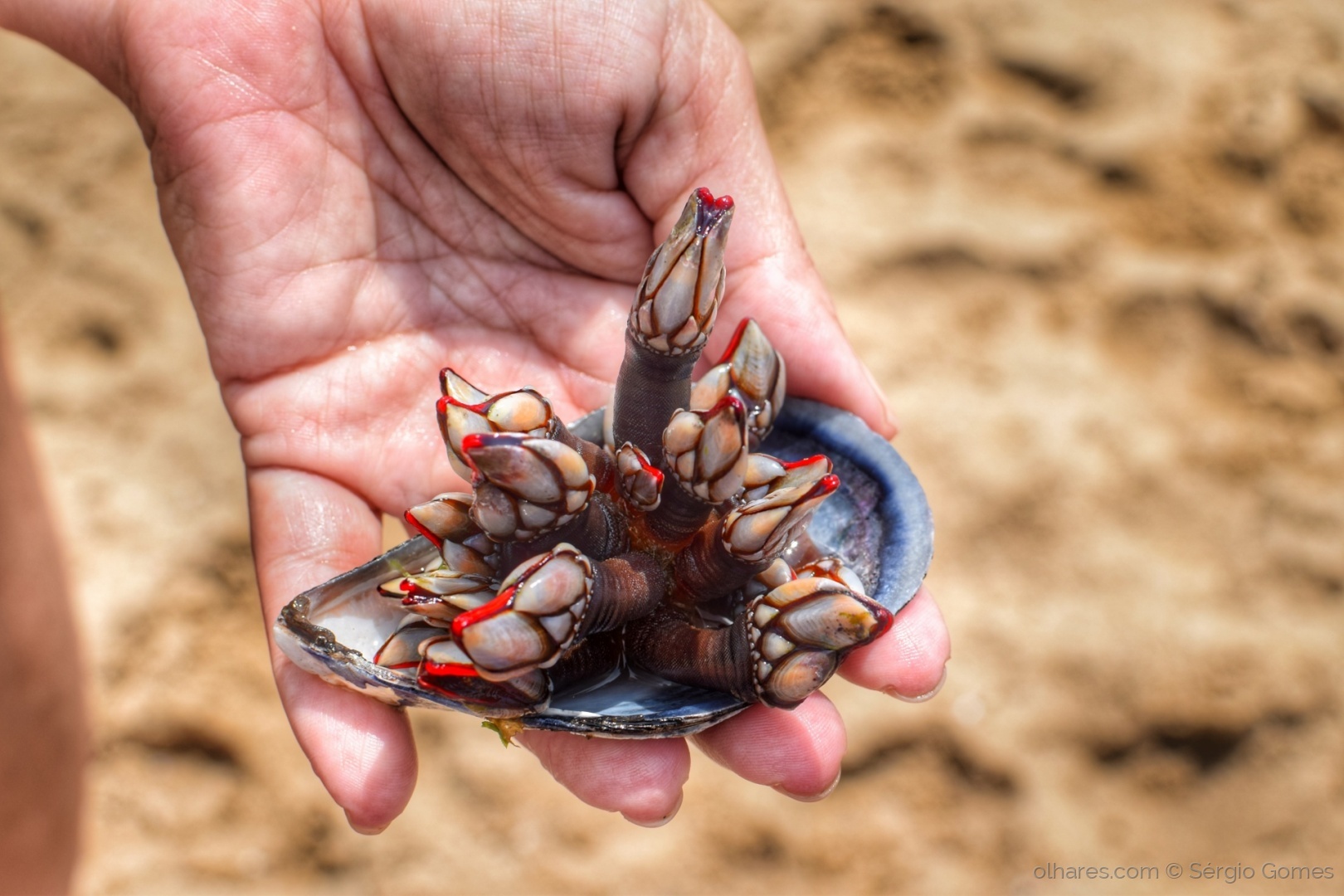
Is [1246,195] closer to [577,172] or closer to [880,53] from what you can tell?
[880,53]

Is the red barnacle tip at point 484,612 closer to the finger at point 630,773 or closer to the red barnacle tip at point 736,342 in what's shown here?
the finger at point 630,773

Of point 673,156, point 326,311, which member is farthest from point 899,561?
point 326,311

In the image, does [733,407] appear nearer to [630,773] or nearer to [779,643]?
[779,643]

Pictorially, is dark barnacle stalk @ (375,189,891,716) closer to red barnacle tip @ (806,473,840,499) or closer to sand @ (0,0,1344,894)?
red barnacle tip @ (806,473,840,499)

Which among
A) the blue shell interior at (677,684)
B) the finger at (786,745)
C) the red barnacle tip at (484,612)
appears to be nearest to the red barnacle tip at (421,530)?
the blue shell interior at (677,684)

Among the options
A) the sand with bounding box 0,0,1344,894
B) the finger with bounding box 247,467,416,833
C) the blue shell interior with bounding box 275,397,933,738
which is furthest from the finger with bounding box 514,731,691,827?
the sand with bounding box 0,0,1344,894

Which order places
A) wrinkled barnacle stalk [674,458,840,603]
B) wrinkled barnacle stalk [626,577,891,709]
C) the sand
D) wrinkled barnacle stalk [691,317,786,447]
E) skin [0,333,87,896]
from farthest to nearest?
the sand, skin [0,333,87,896], wrinkled barnacle stalk [691,317,786,447], wrinkled barnacle stalk [674,458,840,603], wrinkled barnacle stalk [626,577,891,709]
